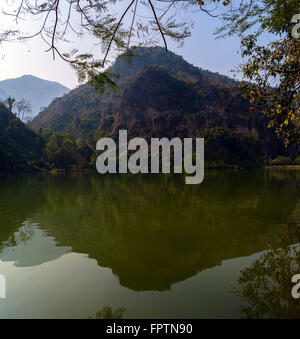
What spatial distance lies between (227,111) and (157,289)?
3416 inches

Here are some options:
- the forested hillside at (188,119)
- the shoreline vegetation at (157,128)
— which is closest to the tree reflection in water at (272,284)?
the shoreline vegetation at (157,128)

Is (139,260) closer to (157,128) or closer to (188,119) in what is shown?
(157,128)

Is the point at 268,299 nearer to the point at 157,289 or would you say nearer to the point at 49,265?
the point at 157,289

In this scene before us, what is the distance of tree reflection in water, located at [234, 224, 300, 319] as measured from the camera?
354 cm

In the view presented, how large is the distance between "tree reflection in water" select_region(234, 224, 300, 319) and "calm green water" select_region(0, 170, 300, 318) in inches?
1.4

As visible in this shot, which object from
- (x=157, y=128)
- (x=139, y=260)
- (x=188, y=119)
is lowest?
(x=139, y=260)

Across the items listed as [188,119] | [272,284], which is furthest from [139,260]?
[188,119]

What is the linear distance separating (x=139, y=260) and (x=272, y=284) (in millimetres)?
2469

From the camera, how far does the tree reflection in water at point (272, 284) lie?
3545mm

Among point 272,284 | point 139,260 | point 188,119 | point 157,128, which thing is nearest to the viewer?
point 272,284

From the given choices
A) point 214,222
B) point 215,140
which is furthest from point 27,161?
point 214,222

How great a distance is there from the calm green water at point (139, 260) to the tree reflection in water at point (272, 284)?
36mm

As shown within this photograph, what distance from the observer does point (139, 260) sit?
5535 mm

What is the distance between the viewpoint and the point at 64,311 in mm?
3699
